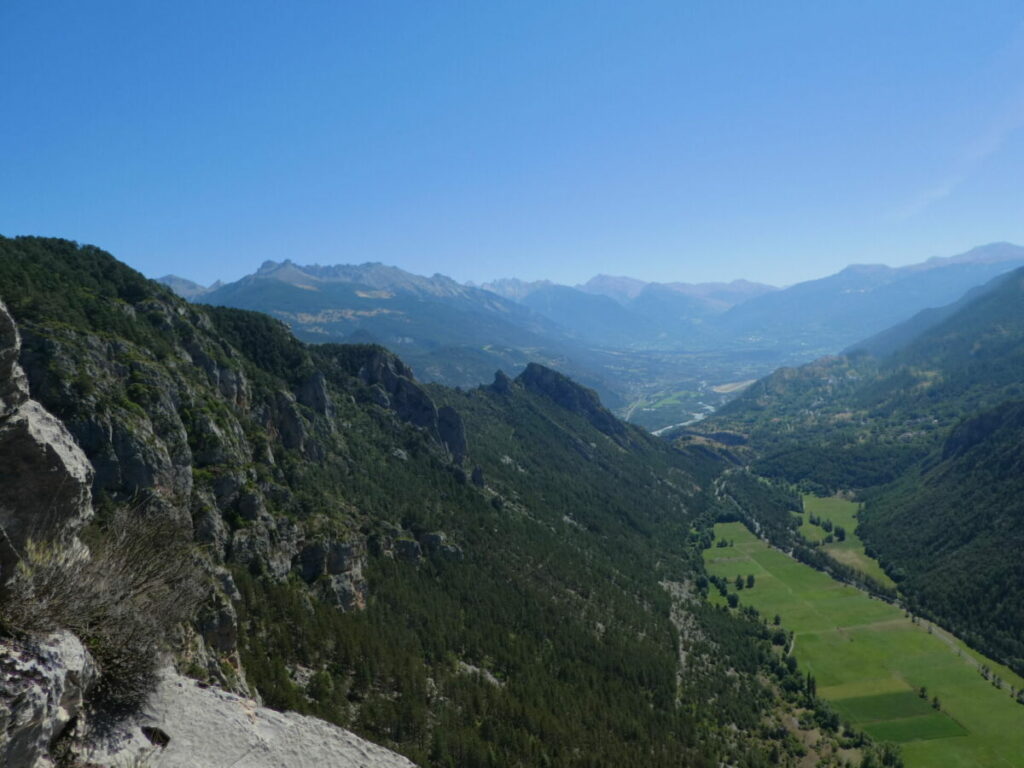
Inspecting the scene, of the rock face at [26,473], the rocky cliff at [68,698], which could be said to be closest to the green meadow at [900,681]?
the rocky cliff at [68,698]

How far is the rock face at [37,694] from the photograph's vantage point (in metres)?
13.0

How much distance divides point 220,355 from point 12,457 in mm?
112232

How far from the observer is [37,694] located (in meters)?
13.6

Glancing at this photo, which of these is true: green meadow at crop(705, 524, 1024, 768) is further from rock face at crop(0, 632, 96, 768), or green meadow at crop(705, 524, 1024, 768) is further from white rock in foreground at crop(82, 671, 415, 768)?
rock face at crop(0, 632, 96, 768)

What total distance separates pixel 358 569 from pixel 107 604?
87681 millimetres

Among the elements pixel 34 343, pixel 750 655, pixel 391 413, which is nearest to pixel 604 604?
pixel 750 655

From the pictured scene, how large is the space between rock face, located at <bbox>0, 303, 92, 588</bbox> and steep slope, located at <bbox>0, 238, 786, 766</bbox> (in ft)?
67.2

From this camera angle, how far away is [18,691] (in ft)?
43.3

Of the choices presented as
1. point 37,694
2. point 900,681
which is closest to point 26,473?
point 37,694

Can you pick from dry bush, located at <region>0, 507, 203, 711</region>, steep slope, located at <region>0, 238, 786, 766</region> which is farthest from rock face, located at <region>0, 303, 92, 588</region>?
steep slope, located at <region>0, 238, 786, 766</region>

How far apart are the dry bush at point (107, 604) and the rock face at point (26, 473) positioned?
64 centimetres

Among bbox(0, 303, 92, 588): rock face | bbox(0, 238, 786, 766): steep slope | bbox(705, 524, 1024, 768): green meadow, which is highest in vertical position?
bbox(0, 303, 92, 588): rock face

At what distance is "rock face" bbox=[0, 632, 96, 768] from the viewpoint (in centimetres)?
1297

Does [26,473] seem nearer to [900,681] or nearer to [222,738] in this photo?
[222,738]
